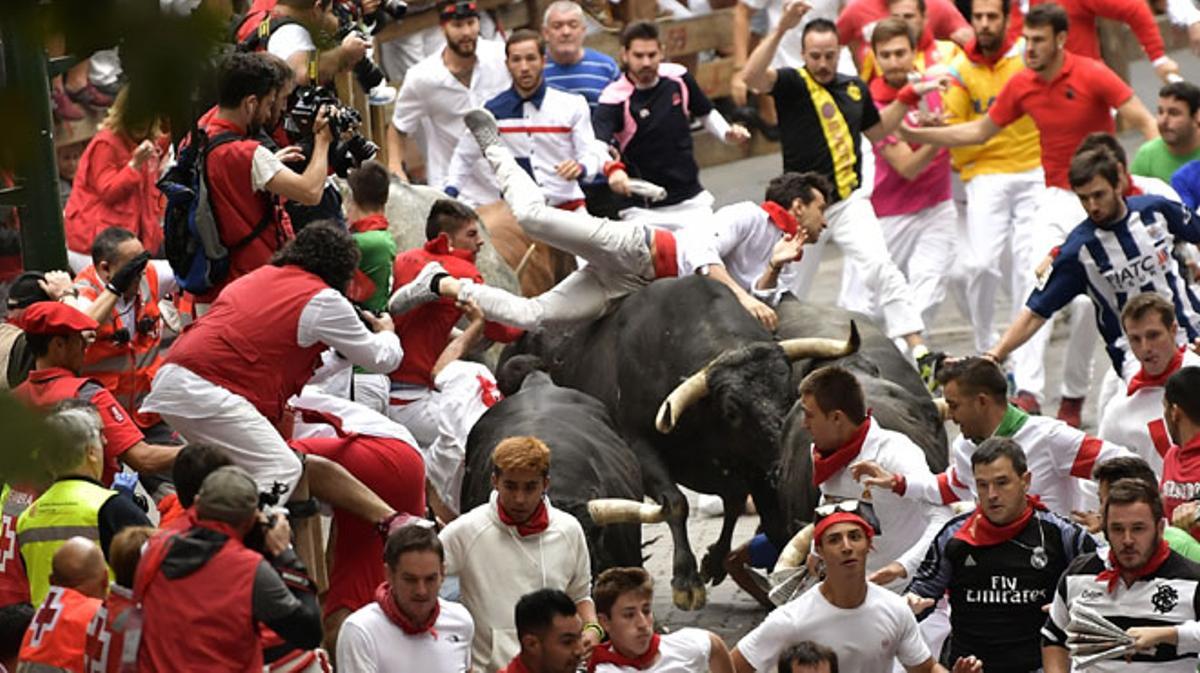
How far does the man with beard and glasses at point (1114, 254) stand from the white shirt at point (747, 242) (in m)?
1.46

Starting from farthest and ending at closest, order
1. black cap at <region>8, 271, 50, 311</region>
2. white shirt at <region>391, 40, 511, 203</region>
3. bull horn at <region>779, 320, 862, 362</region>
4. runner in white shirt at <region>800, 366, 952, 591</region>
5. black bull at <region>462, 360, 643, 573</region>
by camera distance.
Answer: white shirt at <region>391, 40, 511, 203</region>
bull horn at <region>779, 320, 862, 362</region>
black bull at <region>462, 360, 643, 573</region>
black cap at <region>8, 271, 50, 311</region>
runner in white shirt at <region>800, 366, 952, 591</region>

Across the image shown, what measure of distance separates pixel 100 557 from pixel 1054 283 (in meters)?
5.82

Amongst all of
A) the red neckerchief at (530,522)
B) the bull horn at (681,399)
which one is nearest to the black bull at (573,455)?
the bull horn at (681,399)

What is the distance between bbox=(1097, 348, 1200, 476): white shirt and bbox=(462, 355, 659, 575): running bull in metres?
2.12

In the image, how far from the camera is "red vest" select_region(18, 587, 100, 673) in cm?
726

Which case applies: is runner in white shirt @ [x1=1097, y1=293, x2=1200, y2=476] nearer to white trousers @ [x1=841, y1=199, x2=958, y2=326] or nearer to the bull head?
the bull head

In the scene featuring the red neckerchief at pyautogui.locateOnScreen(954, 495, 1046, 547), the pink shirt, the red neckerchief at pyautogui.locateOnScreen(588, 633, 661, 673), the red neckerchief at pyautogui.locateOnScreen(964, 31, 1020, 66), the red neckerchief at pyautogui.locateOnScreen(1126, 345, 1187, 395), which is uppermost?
the red neckerchief at pyautogui.locateOnScreen(954, 495, 1046, 547)

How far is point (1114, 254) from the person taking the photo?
11531 mm

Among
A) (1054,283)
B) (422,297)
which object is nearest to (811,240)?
(1054,283)

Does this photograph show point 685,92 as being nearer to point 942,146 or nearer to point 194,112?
point 942,146

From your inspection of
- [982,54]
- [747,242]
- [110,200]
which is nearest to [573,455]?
[747,242]

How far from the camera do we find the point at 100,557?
7.54 m

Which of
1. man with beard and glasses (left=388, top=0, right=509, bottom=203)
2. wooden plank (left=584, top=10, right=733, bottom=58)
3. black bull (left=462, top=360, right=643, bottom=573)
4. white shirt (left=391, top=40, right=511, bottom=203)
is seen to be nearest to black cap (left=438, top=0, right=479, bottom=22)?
man with beard and glasses (left=388, top=0, right=509, bottom=203)

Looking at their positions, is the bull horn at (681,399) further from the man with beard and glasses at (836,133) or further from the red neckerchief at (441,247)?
the man with beard and glasses at (836,133)
